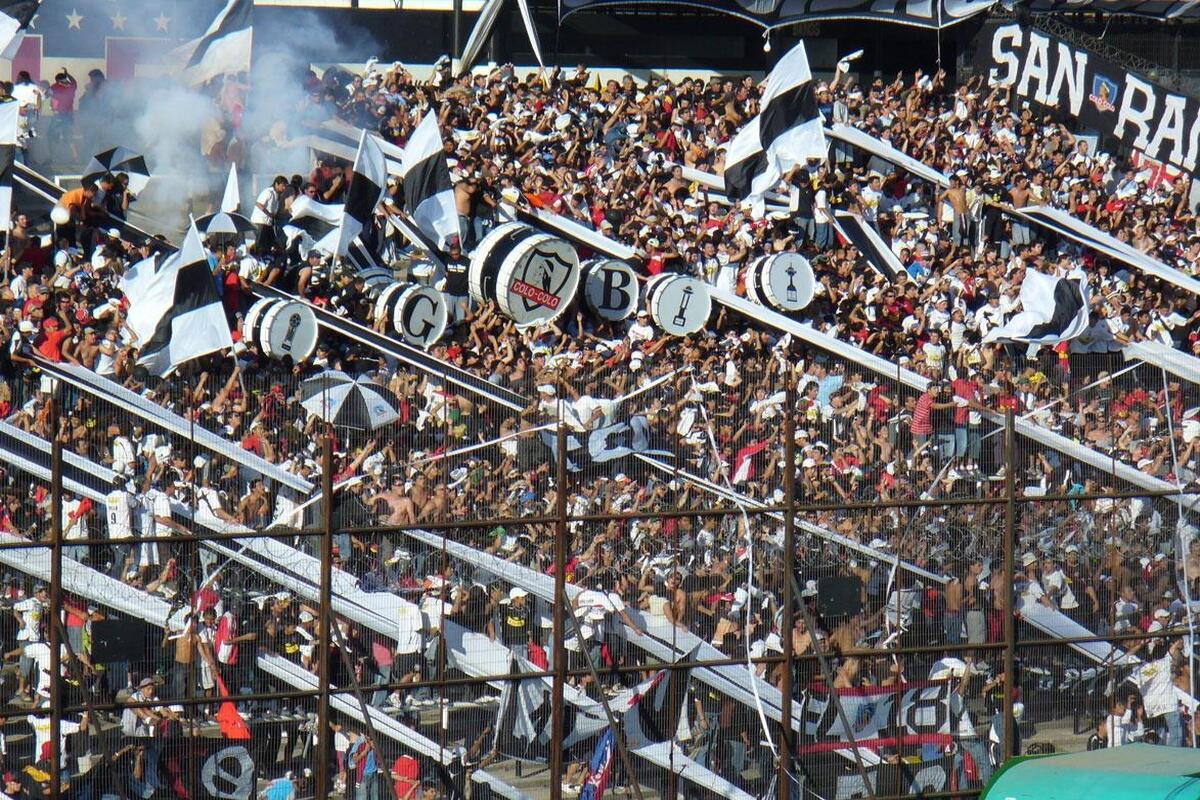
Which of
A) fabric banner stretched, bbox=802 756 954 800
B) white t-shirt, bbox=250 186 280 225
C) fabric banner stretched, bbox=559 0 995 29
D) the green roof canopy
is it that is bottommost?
fabric banner stretched, bbox=802 756 954 800

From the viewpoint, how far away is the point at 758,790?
42.9 ft

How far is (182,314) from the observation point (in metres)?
18.0

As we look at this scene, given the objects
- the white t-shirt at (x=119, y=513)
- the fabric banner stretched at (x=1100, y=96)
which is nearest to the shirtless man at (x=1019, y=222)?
the fabric banner stretched at (x=1100, y=96)

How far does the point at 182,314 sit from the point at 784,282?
8717 mm

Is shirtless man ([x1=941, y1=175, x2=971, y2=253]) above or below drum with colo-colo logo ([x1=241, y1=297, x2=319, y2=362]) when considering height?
above

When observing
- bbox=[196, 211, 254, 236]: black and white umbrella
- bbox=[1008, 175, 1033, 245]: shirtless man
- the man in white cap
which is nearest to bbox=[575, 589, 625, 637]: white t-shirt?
the man in white cap

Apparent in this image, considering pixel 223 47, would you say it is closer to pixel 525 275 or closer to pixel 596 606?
pixel 525 275

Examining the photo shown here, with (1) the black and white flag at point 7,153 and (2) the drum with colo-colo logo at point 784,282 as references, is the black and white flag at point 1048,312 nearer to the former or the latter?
(2) the drum with colo-colo logo at point 784,282

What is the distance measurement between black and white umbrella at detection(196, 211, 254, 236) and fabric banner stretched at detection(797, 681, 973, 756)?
10622 millimetres

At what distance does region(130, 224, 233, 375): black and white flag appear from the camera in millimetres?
17953

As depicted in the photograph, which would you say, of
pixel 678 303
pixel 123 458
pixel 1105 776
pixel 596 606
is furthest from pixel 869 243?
pixel 1105 776

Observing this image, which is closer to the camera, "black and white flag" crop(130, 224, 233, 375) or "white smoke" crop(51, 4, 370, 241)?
"black and white flag" crop(130, 224, 233, 375)

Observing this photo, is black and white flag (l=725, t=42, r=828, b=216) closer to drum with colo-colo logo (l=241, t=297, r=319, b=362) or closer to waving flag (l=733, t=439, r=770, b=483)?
drum with colo-colo logo (l=241, t=297, r=319, b=362)

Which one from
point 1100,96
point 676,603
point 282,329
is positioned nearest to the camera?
point 676,603
